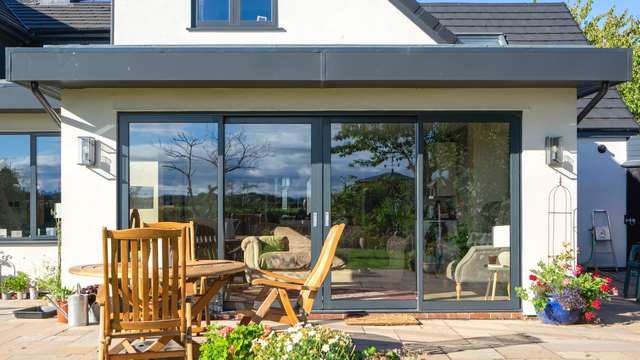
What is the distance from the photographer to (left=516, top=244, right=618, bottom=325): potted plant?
6465 millimetres

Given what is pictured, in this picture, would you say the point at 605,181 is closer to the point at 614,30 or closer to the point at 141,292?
the point at 141,292

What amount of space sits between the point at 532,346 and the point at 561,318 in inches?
48.0

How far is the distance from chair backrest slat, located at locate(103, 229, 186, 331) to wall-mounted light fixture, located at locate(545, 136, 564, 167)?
14.9 feet

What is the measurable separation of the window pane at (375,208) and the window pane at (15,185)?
16.0 feet

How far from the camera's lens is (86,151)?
6.75m

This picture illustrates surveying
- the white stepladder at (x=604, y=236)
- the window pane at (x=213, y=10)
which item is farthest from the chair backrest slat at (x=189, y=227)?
the white stepladder at (x=604, y=236)

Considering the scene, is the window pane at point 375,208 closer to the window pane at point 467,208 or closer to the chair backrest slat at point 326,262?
the window pane at point 467,208

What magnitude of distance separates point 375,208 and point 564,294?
2.27 m

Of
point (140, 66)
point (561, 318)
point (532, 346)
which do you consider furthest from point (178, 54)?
point (561, 318)

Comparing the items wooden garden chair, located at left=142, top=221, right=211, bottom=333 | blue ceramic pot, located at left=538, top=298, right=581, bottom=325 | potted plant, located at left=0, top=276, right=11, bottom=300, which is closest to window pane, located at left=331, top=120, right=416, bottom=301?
blue ceramic pot, located at left=538, top=298, right=581, bottom=325

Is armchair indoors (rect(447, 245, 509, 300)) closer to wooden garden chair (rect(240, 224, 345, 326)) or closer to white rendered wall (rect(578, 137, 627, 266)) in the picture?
wooden garden chair (rect(240, 224, 345, 326))

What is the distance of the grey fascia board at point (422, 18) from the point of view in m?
8.06

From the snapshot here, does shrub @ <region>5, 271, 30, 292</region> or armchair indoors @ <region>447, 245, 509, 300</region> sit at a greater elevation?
armchair indoors @ <region>447, 245, 509, 300</region>

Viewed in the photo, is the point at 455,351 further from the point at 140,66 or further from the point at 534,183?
the point at 140,66
